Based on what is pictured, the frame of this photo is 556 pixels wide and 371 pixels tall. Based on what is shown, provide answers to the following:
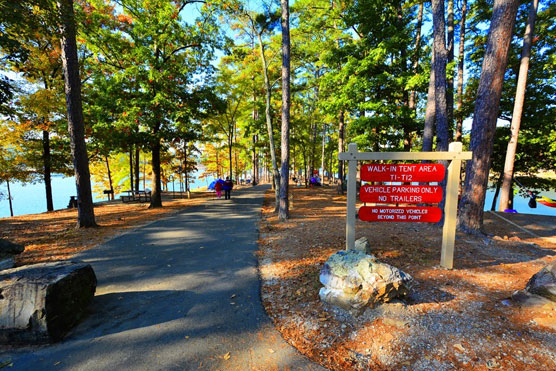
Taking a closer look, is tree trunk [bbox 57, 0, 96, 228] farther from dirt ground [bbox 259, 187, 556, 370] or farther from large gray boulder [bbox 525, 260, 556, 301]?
large gray boulder [bbox 525, 260, 556, 301]

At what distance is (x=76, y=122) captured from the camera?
25.9 ft

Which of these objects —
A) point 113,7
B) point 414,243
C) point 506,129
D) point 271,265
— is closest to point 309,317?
point 271,265

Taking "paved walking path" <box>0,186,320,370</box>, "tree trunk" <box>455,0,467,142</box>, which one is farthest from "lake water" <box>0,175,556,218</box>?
"paved walking path" <box>0,186,320,370</box>

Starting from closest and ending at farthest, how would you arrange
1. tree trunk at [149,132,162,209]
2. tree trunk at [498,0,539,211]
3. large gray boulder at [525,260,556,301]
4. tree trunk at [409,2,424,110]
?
1. large gray boulder at [525,260,556,301]
2. tree trunk at [498,0,539,211]
3. tree trunk at [409,2,424,110]
4. tree trunk at [149,132,162,209]

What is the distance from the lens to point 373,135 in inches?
465

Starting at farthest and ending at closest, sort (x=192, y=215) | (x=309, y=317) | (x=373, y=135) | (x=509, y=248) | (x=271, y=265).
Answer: (x=373, y=135) → (x=192, y=215) → (x=509, y=248) → (x=271, y=265) → (x=309, y=317)

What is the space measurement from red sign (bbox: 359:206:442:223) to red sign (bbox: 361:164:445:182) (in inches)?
22.1

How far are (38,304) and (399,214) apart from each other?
18.3 ft

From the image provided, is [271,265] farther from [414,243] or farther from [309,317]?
[414,243]

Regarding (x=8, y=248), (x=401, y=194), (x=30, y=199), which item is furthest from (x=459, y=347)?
(x=30, y=199)

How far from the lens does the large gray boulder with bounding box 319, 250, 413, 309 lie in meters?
3.19

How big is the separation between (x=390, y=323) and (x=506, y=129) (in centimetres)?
1692

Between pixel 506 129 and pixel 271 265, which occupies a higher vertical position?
pixel 506 129

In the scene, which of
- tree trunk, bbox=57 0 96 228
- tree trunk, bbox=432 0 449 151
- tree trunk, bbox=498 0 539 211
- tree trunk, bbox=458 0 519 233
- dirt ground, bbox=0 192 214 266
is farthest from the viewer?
tree trunk, bbox=498 0 539 211
